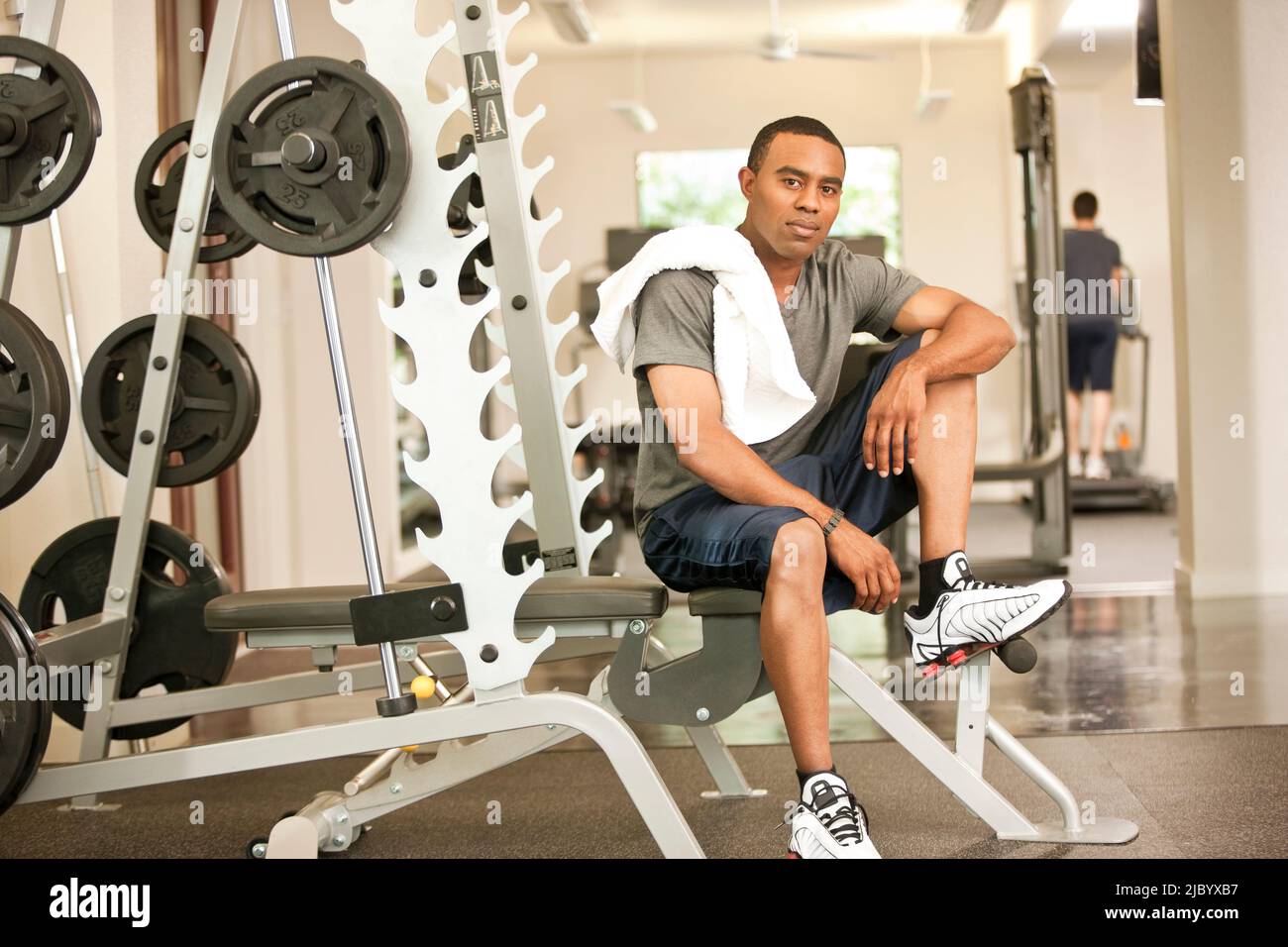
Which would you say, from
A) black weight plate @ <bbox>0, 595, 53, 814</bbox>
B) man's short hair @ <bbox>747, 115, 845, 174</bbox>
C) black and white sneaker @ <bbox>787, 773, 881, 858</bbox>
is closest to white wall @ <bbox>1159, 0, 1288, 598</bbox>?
man's short hair @ <bbox>747, 115, 845, 174</bbox>

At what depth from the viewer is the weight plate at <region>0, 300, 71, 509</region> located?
195 cm

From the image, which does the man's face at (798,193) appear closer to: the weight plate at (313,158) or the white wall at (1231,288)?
the weight plate at (313,158)

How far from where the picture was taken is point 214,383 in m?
2.49

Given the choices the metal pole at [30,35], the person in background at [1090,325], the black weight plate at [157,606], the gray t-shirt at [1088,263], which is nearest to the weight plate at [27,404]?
the metal pole at [30,35]

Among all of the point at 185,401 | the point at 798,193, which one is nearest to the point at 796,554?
the point at 798,193

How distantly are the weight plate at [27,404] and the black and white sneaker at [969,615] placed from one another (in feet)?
4.41

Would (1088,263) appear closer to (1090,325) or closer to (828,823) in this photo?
(1090,325)

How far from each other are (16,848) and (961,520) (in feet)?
5.57

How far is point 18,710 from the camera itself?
1.83 m

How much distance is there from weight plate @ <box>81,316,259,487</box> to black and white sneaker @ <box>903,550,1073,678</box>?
1.33 meters

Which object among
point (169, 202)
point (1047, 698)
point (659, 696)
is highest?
point (169, 202)

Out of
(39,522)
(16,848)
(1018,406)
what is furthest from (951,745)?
(1018,406)

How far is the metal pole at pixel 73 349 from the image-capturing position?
2590 mm
